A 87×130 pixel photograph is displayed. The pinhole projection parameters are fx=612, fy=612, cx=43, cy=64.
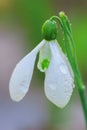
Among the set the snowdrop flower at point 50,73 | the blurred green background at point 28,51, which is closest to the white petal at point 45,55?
the snowdrop flower at point 50,73

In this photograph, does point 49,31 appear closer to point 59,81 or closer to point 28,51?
point 59,81

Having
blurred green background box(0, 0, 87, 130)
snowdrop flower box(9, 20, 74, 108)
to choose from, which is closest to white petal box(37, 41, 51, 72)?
snowdrop flower box(9, 20, 74, 108)

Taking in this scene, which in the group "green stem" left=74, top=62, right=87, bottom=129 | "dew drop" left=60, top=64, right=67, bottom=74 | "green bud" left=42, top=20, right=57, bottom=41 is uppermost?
"green bud" left=42, top=20, right=57, bottom=41

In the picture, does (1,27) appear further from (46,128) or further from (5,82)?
(46,128)

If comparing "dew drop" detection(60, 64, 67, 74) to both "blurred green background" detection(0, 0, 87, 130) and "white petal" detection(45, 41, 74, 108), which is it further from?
"blurred green background" detection(0, 0, 87, 130)

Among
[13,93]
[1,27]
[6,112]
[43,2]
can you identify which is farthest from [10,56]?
[13,93]
